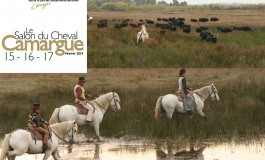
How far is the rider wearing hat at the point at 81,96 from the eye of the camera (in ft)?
67.5

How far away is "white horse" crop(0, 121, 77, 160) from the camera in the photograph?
15.9 meters

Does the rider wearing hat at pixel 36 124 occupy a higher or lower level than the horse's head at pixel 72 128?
higher

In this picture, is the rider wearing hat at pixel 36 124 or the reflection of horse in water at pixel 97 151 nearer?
the rider wearing hat at pixel 36 124

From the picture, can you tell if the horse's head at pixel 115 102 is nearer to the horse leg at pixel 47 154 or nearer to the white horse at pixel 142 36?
the horse leg at pixel 47 154

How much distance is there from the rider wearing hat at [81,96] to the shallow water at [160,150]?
3.43 ft

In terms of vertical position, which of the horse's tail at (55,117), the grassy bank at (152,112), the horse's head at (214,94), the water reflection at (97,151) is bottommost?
the water reflection at (97,151)

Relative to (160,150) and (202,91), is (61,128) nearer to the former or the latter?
(160,150)

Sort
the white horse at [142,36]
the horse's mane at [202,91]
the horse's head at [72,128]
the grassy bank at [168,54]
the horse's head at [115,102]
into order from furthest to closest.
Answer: the white horse at [142,36]
the grassy bank at [168,54]
the horse's mane at [202,91]
the horse's head at [115,102]
the horse's head at [72,128]

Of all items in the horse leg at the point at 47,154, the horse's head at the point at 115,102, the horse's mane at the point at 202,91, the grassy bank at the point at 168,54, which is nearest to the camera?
the horse leg at the point at 47,154

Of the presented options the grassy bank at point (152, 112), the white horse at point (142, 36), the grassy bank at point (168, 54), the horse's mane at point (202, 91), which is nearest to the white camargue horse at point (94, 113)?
the grassy bank at point (152, 112)

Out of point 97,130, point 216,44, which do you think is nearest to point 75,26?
point 216,44

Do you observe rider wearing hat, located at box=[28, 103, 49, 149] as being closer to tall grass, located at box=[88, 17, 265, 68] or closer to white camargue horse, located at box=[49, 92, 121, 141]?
white camargue horse, located at box=[49, 92, 121, 141]

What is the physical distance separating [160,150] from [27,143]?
4452mm

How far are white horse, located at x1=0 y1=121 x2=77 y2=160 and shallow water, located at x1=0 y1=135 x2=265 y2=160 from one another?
3.01 ft
